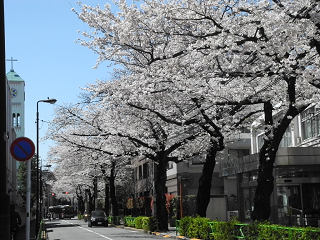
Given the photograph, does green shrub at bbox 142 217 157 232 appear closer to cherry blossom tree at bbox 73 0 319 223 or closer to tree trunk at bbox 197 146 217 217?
tree trunk at bbox 197 146 217 217

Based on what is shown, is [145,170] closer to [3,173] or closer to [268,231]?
[268,231]

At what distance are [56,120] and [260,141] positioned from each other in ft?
59.3

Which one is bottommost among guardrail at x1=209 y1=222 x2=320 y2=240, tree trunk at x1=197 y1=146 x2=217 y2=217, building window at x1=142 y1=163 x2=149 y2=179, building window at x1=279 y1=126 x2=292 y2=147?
guardrail at x1=209 y1=222 x2=320 y2=240

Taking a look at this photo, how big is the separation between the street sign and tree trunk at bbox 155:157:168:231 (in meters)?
19.0

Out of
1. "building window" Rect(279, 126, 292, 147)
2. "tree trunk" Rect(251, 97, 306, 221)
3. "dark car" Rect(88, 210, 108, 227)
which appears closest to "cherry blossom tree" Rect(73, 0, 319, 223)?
"tree trunk" Rect(251, 97, 306, 221)

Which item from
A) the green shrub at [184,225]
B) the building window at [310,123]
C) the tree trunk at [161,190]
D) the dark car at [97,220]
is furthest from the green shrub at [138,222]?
the building window at [310,123]

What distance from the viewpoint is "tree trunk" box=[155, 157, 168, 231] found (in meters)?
29.8

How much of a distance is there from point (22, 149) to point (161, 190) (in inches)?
795

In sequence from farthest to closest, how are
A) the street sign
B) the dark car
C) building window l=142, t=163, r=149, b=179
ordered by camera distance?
1. building window l=142, t=163, r=149, b=179
2. the dark car
3. the street sign

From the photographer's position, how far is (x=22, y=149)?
10.8 metres

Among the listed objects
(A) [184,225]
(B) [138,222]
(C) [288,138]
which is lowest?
(B) [138,222]

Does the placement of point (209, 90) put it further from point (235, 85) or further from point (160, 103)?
point (160, 103)

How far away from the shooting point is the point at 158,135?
29281 millimetres

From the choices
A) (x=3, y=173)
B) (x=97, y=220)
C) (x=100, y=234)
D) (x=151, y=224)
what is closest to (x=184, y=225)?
(x=151, y=224)
